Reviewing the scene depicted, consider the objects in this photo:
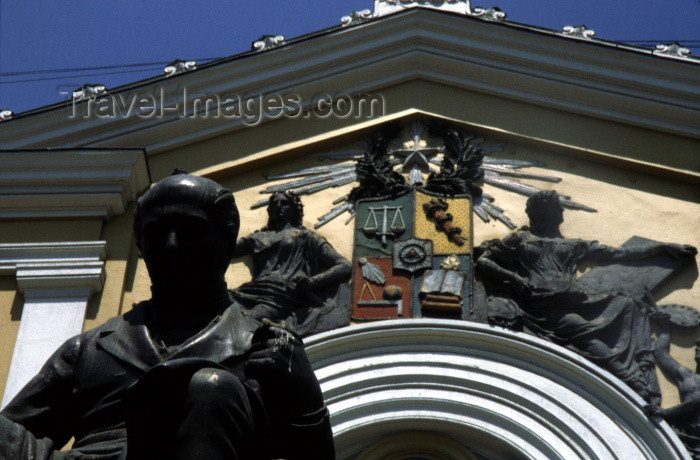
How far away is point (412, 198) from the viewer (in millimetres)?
9922

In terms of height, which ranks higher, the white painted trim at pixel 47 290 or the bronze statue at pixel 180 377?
the white painted trim at pixel 47 290

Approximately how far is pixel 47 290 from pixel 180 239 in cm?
557

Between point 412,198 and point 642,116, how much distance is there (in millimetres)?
1751

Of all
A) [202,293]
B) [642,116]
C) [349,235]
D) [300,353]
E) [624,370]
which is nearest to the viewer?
[300,353]

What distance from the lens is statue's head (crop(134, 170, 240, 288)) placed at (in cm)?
422

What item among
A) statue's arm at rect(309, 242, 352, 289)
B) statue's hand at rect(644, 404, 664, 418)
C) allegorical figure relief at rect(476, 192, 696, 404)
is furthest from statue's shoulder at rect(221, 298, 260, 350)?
statue's arm at rect(309, 242, 352, 289)

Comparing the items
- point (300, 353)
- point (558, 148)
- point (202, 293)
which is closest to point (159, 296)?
point (202, 293)

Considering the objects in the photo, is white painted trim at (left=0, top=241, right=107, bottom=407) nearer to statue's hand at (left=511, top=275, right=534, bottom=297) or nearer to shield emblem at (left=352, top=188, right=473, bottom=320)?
shield emblem at (left=352, top=188, right=473, bottom=320)

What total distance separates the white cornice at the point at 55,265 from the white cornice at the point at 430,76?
3.45 feet

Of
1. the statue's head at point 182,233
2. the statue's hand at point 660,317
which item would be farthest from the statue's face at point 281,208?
the statue's head at point 182,233

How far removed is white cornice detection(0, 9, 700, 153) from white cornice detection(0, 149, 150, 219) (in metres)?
0.46

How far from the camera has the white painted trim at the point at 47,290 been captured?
9.21 metres

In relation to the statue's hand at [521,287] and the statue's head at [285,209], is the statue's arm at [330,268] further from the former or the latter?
the statue's hand at [521,287]

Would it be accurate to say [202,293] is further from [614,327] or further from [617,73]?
[617,73]
